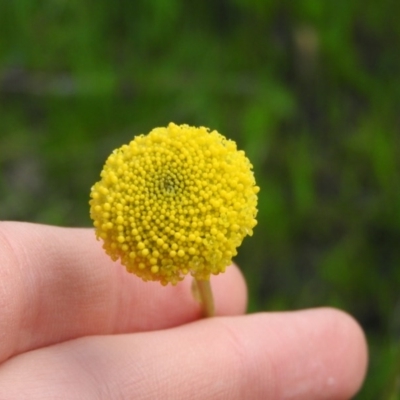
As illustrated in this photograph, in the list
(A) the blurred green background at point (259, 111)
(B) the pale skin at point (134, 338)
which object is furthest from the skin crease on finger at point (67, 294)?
(A) the blurred green background at point (259, 111)

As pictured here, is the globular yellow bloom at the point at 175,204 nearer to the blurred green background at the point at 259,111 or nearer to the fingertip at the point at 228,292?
the fingertip at the point at 228,292

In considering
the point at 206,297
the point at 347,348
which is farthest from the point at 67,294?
the point at 347,348

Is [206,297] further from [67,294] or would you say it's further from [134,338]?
[67,294]

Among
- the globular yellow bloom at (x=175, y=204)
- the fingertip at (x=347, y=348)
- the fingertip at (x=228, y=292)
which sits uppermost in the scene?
the globular yellow bloom at (x=175, y=204)

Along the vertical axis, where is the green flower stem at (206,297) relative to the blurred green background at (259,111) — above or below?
below

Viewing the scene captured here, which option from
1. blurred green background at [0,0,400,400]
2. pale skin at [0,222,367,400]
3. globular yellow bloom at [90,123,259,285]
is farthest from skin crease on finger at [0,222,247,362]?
blurred green background at [0,0,400,400]

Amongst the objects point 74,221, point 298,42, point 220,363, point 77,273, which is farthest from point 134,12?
point 220,363

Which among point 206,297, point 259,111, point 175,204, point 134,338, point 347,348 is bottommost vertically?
point 347,348

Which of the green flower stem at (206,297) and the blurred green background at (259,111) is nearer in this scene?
the green flower stem at (206,297)
